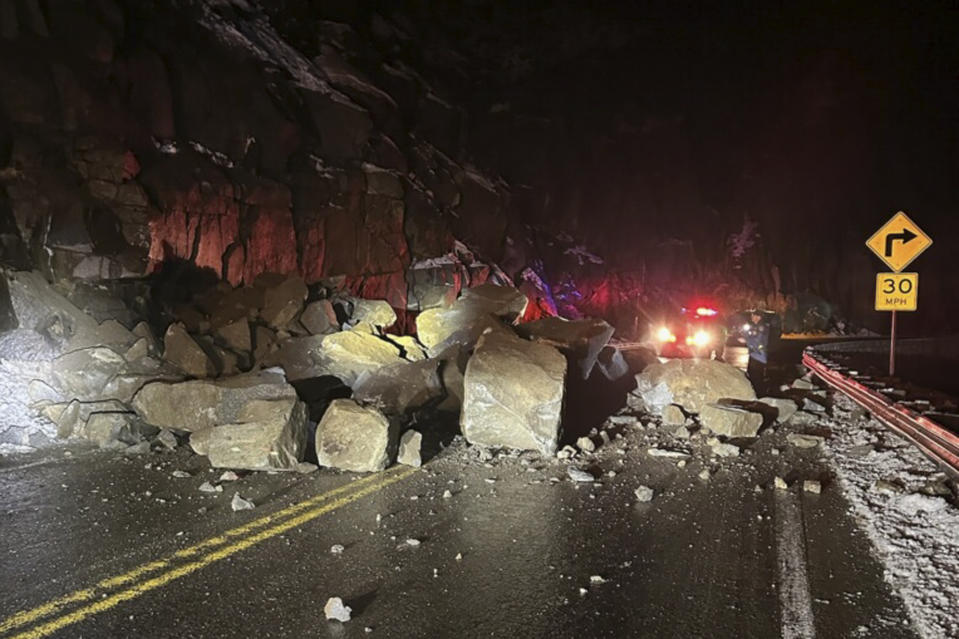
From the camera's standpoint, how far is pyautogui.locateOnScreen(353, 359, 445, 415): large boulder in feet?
31.4

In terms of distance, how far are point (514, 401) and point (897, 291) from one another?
8.85m

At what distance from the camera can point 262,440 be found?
693cm

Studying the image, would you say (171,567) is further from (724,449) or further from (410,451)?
(724,449)

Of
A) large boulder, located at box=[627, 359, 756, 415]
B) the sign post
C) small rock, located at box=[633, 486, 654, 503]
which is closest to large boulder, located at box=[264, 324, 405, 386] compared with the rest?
large boulder, located at box=[627, 359, 756, 415]

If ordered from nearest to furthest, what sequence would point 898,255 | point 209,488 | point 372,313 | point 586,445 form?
point 209,488
point 586,445
point 898,255
point 372,313

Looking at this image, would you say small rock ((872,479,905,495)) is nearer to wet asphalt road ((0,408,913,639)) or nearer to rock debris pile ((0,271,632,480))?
wet asphalt road ((0,408,913,639))

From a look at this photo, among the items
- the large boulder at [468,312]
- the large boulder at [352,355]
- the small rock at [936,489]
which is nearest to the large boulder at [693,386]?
the small rock at [936,489]

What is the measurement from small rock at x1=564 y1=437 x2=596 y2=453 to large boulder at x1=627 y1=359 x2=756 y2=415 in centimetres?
243

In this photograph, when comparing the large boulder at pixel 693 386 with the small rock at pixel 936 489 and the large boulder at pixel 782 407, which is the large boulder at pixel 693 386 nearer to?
the large boulder at pixel 782 407

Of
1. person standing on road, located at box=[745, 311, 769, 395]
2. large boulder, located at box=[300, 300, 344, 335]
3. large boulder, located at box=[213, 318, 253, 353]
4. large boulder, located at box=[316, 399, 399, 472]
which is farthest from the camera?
person standing on road, located at box=[745, 311, 769, 395]

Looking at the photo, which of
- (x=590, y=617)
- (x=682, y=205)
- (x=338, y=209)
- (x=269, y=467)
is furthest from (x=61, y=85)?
(x=682, y=205)

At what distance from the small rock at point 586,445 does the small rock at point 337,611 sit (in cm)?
463

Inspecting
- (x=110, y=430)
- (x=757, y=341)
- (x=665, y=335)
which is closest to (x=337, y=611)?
(x=110, y=430)

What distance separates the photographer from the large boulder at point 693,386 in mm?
9758
